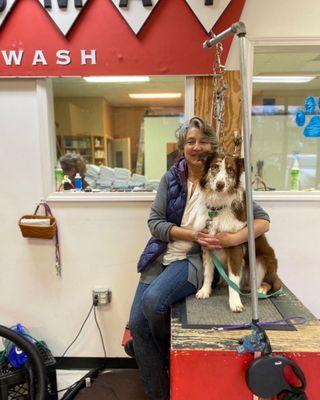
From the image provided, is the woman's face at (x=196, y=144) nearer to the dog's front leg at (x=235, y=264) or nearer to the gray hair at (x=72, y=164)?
the dog's front leg at (x=235, y=264)

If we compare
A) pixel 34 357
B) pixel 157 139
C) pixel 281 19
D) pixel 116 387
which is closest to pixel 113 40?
pixel 281 19

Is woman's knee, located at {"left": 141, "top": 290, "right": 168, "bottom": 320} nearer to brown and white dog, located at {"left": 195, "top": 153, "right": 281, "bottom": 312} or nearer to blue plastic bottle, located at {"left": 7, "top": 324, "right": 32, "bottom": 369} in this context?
brown and white dog, located at {"left": 195, "top": 153, "right": 281, "bottom": 312}

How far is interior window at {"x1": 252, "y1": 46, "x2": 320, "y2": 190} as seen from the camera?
Answer: 1.99 m

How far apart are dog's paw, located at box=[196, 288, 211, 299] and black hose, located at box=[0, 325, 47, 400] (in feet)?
3.10

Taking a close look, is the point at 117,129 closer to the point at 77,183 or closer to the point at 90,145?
the point at 90,145

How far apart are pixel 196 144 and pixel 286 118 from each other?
1.72m

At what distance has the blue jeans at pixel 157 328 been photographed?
1.42 metres

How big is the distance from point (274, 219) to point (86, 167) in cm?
136

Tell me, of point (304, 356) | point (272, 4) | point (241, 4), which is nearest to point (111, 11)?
point (241, 4)

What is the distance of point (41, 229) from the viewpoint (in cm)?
188

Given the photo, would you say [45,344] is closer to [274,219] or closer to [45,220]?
[45,220]

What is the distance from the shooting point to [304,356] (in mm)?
986

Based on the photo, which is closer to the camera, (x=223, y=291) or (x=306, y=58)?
(x=223, y=291)

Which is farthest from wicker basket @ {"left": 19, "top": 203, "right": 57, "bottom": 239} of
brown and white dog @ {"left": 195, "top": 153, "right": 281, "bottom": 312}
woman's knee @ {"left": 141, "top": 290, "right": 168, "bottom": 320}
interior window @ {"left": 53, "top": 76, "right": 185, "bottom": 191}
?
brown and white dog @ {"left": 195, "top": 153, "right": 281, "bottom": 312}
